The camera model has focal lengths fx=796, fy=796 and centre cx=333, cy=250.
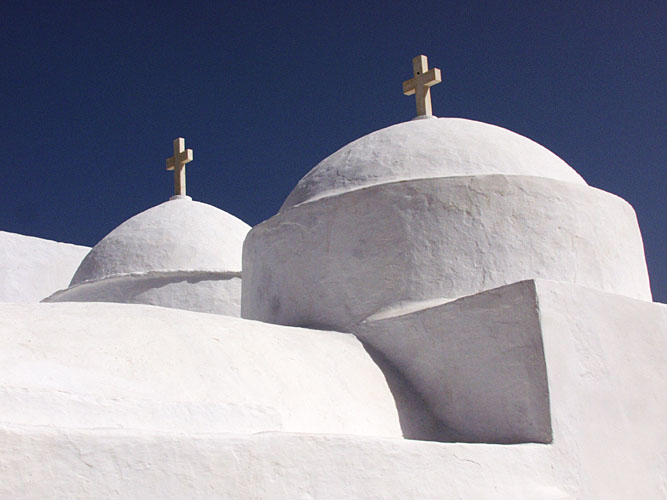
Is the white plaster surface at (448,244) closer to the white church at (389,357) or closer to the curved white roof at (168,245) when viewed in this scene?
the white church at (389,357)

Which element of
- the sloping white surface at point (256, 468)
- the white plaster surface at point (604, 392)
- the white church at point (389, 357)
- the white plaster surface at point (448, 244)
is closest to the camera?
the sloping white surface at point (256, 468)

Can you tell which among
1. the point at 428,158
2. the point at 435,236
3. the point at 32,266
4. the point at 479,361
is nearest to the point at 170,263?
the point at 32,266

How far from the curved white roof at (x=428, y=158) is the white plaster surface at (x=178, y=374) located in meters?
1.36

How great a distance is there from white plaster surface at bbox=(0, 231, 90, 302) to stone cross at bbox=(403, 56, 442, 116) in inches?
274

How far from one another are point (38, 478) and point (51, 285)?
388 inches

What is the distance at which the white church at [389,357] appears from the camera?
304cm

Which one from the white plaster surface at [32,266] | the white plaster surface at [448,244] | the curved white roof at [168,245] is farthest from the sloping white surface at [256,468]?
the white plaster surface at [32,266]

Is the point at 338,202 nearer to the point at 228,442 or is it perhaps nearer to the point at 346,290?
the point at 346,290

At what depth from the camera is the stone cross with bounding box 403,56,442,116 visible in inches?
271

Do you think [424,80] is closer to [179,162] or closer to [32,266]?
[179,162]

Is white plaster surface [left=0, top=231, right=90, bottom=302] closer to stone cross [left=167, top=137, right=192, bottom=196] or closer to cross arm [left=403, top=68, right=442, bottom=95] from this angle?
stone cross [left=167, top=137, right=192, bottom=196]

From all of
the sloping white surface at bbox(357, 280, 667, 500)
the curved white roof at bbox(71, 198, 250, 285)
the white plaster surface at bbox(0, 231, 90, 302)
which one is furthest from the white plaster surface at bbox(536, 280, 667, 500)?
the white plaster surface at bbox(0, 231, 90, 302)

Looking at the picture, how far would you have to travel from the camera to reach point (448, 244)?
5.21m

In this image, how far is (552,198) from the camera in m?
5.32
